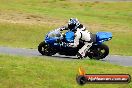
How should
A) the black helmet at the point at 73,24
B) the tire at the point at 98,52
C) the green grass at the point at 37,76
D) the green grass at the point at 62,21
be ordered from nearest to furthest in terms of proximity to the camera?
1. the green grass at the point at 37,76
2. the tire at the point at 98,52
3. the black helmet at the point at 73,24
4. the green grass at the point at 62,21

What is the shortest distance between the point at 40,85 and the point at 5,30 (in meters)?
21.2

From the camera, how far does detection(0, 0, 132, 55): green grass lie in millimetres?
28250

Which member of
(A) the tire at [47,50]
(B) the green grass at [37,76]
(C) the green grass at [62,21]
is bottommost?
(C) the green grass at [62,21]

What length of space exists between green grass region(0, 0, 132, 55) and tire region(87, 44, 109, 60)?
471 cm

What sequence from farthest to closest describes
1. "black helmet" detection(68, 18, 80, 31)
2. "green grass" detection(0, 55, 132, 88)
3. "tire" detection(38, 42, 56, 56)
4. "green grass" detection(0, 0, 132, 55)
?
"green grass" detection(0, 0, 132, 55) → "tire" detection(38, 42, 56, 56) → "black helmet" detection(68, 18, 80, 31) → "green grass" detection(0, 55, 132, 88)

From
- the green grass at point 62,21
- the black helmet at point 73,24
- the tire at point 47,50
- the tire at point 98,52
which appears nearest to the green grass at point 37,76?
the tire at point 98,52

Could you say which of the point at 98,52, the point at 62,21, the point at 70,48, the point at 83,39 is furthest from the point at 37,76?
the point at 62,21

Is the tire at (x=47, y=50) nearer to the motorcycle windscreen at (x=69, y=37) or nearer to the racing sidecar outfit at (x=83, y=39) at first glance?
the motorcycle windscreen at (x=69, y=37)

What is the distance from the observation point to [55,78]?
11.1m

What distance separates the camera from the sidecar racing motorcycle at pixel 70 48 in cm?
1919

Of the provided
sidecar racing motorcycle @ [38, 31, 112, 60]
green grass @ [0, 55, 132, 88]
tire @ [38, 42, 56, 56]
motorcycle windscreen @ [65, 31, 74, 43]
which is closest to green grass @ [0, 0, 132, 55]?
sidecar racing motorcycle @ [38, 31, 112, 60]

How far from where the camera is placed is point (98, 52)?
63.1ft

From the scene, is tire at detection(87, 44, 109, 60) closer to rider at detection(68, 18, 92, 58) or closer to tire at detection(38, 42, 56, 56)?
rider at detection(68, 18, 92, 58)

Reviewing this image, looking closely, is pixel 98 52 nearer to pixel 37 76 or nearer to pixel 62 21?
pixel 37 76
